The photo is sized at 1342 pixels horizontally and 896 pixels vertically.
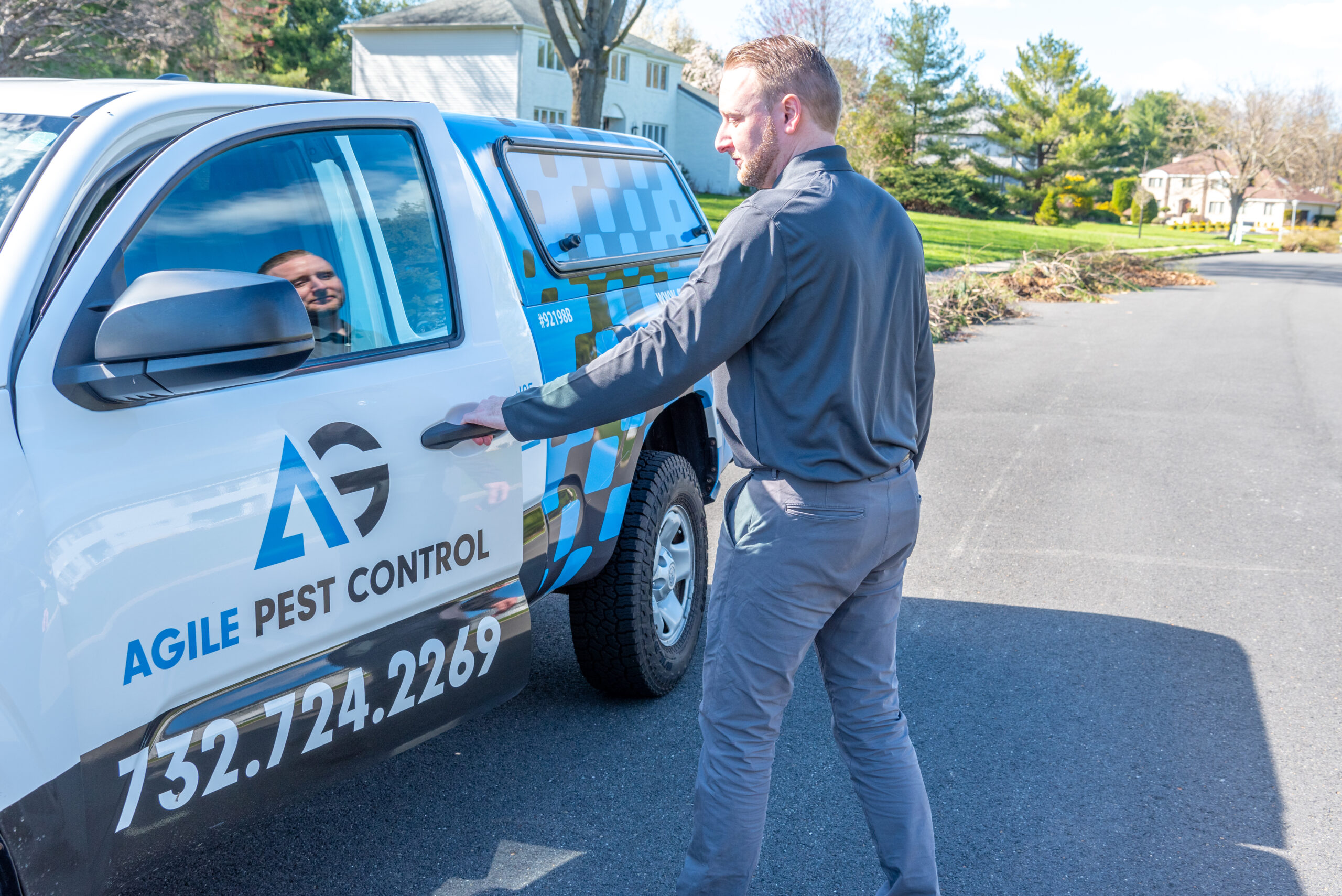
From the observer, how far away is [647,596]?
3.95m

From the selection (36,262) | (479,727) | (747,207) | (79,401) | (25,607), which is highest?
(747,207)

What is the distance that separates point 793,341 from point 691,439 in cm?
221

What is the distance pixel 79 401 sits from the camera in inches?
77.5

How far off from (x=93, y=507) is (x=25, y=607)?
7.8 inches

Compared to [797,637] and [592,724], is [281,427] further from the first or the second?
[592,724]

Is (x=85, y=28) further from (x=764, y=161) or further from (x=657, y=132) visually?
(x=657, y=132)

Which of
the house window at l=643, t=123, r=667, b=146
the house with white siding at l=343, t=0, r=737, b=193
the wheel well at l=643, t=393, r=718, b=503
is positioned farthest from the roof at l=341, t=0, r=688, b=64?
the wheel well at l=643, t=393, r=718, b=503

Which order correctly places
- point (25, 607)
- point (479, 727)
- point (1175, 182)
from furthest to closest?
point (1175, 182) → point (479, 727) → point (25, 607)

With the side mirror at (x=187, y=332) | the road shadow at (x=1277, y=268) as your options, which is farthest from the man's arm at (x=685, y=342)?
the road shadow at (x=1277, y=268)

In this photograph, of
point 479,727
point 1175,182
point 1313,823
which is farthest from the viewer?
point 1175,182

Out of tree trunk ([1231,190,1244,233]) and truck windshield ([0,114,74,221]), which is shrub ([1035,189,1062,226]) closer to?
tree trunk ([1231,190,1244,233])

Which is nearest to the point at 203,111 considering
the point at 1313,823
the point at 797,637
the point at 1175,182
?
the point at 797,637

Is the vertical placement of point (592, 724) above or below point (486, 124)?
below

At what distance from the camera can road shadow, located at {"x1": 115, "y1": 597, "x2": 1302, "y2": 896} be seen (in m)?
3.11
